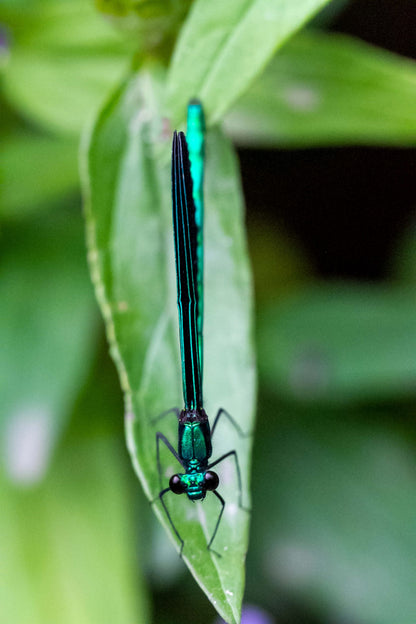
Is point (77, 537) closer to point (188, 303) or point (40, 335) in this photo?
point (40, 335)

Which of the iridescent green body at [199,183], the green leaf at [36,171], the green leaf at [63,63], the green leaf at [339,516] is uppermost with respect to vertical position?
the green leaf at [63,63]

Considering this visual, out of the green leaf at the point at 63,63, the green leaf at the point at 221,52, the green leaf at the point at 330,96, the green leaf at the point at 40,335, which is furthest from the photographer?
the green leaf at the point at 40,335

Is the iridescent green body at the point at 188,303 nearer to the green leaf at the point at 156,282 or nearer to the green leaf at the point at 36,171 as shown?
the green leaf at the point at 156,282

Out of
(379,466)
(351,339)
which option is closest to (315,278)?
(351,339)

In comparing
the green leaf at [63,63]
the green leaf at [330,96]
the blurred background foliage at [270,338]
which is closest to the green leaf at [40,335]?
the blurred background foliage at [270,338]

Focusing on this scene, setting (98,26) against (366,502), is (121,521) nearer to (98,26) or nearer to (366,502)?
(366,502)

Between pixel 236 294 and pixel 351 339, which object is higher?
pixel 236 294

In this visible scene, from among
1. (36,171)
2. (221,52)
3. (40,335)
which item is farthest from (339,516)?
(221,52)

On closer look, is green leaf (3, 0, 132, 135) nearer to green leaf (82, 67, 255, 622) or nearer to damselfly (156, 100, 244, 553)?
green leaf (82, 67, 255, 622)
